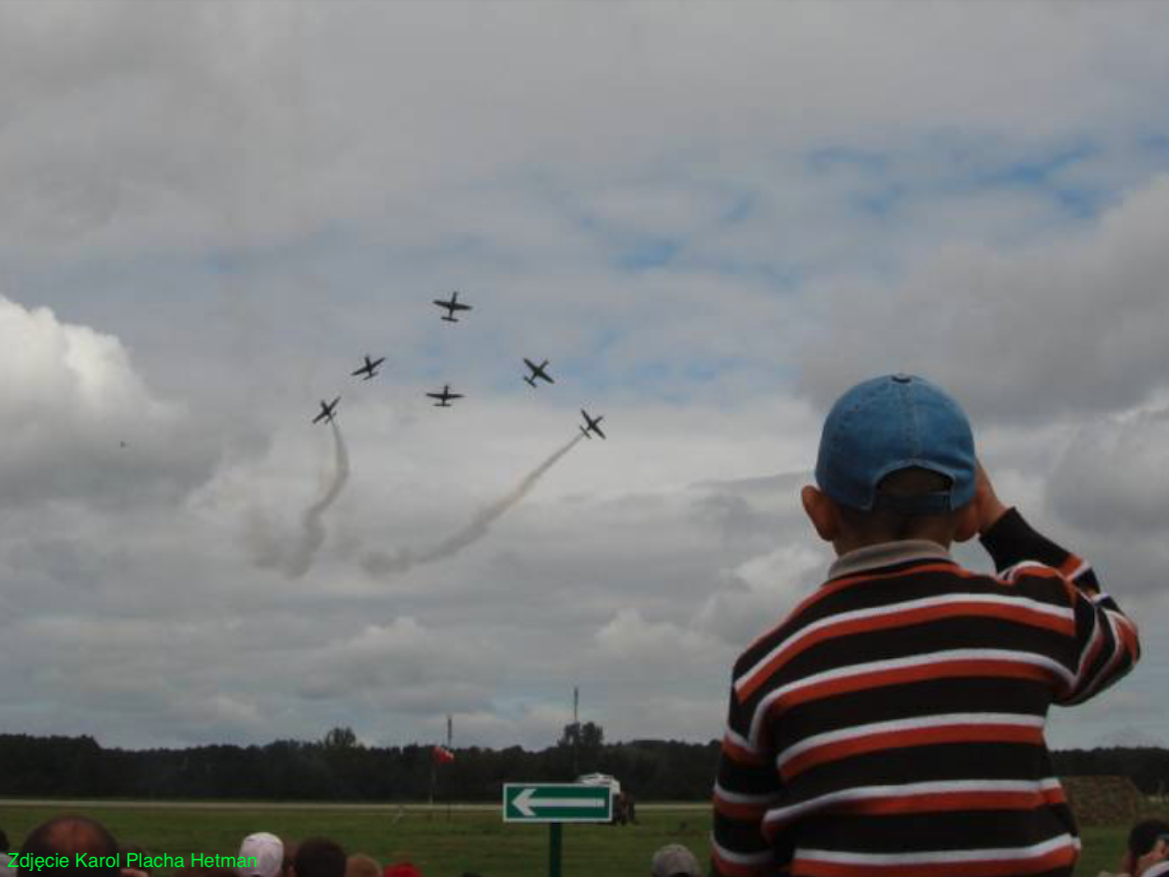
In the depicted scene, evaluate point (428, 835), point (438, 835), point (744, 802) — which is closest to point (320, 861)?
point (744, 802)

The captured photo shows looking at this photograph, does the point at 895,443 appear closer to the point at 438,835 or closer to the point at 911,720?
the point at 911,720

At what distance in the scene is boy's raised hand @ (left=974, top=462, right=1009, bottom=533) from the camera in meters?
4.31

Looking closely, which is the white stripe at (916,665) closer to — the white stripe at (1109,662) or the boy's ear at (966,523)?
the white stripe at (1109,662)

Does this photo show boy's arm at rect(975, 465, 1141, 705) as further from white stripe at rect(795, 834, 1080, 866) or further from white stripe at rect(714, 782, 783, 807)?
white stripe at rect(714, 782, 783, 807)

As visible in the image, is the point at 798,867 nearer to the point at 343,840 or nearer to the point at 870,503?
the point at 870,503

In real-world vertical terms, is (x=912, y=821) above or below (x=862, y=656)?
below

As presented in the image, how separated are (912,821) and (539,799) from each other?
13035 millimetres

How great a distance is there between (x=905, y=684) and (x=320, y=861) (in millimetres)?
7001

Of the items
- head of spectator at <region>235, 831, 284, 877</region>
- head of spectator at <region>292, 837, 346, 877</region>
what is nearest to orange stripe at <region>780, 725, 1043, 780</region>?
head of spectator at <region>292, 837, 346, 877</region>

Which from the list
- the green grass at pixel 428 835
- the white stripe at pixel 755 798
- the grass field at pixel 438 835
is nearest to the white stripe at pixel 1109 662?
the white stripe at pixel 755 798

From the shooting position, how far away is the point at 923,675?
3830mm

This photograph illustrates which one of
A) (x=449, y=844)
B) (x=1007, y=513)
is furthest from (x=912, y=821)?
(x=449, y=844)

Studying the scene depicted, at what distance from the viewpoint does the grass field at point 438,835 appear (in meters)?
53.0

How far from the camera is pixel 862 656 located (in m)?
3.89
